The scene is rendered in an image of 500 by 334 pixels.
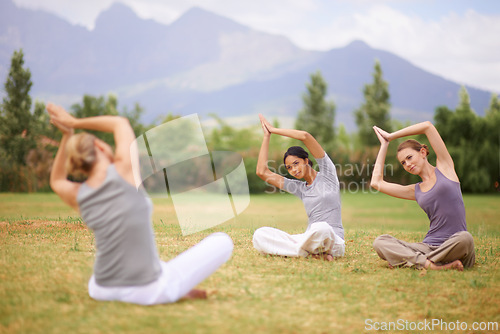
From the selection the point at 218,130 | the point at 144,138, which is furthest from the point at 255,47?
the point at 144,138

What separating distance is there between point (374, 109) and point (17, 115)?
73.9ft

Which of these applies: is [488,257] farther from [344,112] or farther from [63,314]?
[344,112]

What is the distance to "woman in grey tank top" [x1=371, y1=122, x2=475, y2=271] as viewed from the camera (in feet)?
16.6

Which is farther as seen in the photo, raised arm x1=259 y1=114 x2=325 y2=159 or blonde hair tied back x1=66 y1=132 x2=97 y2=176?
raised arm x1=259 y1=114 x2=325 y2=159

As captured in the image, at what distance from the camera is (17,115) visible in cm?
2305

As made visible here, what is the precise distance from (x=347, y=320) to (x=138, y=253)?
1.66m

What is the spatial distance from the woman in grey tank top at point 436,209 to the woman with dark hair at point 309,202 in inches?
25.5

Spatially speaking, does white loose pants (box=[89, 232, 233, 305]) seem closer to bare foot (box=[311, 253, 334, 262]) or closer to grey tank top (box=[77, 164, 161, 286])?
grey tank top (box=[77, 164, 161, 286])

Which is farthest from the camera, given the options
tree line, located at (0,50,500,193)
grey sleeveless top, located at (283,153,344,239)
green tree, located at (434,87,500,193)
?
green tree, located at (434,87,500,193)

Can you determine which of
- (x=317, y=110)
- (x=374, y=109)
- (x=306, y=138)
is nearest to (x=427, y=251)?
(x=306, y=138)

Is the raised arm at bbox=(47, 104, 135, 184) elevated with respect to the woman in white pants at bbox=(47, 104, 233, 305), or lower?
elevated

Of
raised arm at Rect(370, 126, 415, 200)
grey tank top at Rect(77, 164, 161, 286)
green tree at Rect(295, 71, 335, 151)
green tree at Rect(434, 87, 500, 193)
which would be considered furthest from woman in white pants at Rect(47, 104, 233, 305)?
green tree at Rect(295, 71, 335, 151)

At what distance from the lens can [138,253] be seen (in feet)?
11.3

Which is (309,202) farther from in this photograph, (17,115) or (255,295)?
(17,115)
